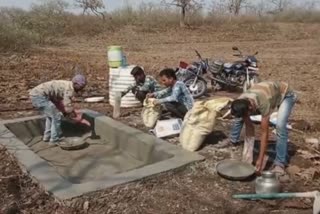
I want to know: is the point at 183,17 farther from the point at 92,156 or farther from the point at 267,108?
the point at 267,108

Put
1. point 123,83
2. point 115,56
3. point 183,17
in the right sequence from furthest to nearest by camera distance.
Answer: point 183,17 → point 115,56 → point 123,83

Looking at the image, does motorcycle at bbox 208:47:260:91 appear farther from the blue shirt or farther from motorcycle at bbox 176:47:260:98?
the blue shirt

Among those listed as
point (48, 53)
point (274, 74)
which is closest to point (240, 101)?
point (274, 74)

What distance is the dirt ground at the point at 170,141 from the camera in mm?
3611

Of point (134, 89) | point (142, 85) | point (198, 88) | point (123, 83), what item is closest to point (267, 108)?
point (142, 85)

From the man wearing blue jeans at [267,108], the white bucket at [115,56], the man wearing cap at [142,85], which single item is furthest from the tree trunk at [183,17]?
the man wearing blue jeans at [267,108]

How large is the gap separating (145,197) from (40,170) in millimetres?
1082

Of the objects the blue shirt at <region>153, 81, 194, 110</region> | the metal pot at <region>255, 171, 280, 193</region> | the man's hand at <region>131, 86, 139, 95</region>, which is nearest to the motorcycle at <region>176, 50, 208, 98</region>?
the man's hand at <region>131, 86, 139, 95</region>

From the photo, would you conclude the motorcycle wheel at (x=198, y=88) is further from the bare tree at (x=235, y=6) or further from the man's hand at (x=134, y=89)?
the bare tree at (x=235, y=6)

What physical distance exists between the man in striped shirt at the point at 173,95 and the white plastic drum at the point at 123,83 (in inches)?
42.5

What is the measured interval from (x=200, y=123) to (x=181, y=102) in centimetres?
112

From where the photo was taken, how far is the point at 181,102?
6.00 metres

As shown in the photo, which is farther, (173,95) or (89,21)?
(89,21)

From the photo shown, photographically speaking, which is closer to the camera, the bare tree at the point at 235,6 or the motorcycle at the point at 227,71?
the motorcycle at the point at 227,71
